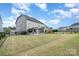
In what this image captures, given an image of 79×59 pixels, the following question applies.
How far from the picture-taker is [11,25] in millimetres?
4523

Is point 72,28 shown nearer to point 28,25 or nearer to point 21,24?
point 28,25

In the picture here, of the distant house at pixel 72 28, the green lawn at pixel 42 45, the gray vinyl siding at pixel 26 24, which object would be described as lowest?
the green lawn at pixel 42 45

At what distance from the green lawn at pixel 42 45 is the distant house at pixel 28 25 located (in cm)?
12

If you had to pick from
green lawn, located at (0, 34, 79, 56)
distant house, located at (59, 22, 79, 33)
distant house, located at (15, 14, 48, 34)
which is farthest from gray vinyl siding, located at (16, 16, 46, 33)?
distant house, located at (59, 22, 79, 33)

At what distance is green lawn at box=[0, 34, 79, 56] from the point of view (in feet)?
14.4

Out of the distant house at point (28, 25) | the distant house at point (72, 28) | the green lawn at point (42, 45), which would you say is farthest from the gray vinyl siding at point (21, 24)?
the distant house at point (72, 28)

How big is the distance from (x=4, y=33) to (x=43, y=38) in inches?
29.5

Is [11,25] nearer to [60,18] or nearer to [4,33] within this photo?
[4,33]

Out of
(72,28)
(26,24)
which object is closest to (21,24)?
(26,24)

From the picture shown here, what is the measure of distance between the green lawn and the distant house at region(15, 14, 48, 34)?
4.5 inches

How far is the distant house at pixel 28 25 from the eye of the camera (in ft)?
14.6

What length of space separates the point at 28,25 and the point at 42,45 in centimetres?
46

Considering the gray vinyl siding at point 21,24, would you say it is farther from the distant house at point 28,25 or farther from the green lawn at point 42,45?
the green lawn at point 42,45

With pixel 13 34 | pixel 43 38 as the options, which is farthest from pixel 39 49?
pixel 13 34
